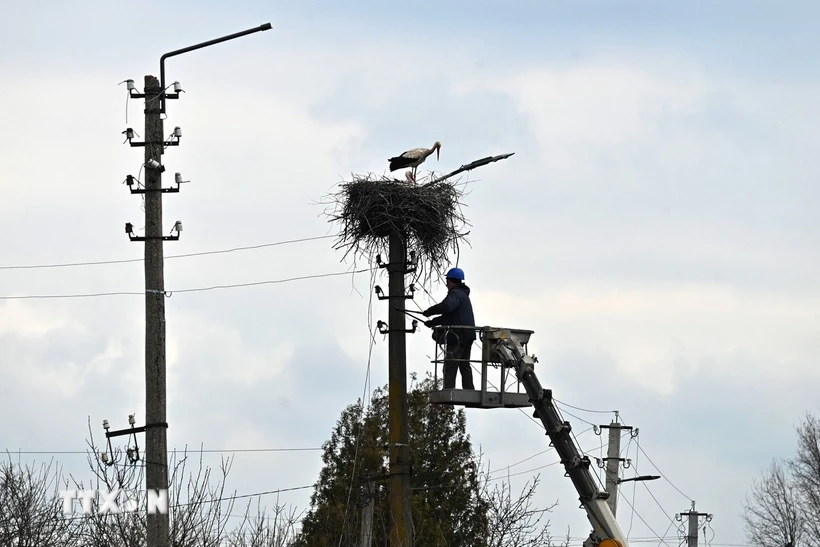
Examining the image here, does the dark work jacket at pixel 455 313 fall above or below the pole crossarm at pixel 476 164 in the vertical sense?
below

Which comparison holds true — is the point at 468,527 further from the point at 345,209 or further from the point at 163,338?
the point at 163,338

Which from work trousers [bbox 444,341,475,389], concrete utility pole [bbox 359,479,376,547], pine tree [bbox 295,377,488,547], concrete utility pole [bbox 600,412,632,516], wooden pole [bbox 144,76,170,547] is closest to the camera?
wooden pole [bbox 144,76,170,547]

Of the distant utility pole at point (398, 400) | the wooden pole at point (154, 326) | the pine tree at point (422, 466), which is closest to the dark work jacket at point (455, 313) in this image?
the distant utility pole at point (398, 400)

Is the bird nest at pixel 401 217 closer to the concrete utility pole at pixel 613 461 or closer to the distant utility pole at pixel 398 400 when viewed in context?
the distant utility pole at pixel 398 400

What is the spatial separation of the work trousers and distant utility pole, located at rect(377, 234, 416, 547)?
460 mm

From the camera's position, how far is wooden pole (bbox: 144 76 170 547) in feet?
45.2

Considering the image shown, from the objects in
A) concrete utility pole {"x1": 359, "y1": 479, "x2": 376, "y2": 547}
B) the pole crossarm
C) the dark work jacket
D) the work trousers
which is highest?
the pole crossarm

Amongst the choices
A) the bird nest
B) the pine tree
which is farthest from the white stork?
the pine tree

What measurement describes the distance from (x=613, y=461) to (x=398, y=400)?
12767 mm

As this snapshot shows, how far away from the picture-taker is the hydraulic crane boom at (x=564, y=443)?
1573 cm

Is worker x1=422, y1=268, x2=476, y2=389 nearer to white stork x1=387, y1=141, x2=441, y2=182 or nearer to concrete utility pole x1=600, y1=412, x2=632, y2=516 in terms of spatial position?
white stork x1=387, y1=141, x2=441, y2=182

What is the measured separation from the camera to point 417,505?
32.7 meters

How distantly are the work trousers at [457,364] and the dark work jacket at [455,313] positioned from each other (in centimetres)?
8

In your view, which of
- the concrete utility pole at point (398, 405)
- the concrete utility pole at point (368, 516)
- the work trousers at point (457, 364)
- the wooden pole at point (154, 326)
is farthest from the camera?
the concrete utility pole at point (368, 516)
